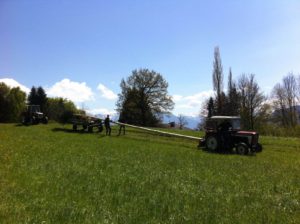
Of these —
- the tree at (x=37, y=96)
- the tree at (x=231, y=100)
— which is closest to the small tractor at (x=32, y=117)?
the tree at (x=231, y=100)

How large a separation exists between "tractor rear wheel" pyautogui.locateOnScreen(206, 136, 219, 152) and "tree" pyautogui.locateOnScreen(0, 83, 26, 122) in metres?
70.5

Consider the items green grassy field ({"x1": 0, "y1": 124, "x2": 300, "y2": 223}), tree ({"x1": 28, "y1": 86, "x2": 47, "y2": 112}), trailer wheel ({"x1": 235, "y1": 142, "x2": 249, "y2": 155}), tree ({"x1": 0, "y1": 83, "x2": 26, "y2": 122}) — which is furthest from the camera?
tree ({"x1": 28, "y1": 86, "x2": 47, "y2": 112})

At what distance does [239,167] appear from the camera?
18.0 meters

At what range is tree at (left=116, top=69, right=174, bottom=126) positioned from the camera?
8231cm

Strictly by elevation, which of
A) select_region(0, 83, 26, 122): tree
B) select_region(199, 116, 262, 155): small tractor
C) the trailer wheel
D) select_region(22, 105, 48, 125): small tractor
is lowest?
the trailer wheel

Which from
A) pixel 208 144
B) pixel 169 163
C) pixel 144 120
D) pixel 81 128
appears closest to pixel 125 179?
pixel 169 163

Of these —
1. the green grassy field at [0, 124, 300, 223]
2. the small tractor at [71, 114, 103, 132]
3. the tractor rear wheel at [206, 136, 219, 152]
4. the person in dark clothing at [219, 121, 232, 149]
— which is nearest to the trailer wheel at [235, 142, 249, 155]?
the person in dark clothing at [219, 121, 232, 149]

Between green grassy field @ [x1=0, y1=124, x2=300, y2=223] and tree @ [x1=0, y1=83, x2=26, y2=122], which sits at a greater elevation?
tree @ [x1=0, y1=83, x2=26, y2=122]

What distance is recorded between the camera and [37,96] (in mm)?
99875

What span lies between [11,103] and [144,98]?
33.1m

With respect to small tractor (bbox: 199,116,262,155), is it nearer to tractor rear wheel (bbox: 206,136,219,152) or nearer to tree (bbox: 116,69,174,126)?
tractor rear wheel (bbox: 206,136,219,152)

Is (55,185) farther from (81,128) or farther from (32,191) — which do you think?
(81,128)

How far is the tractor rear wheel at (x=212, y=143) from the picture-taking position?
2742 centimetres

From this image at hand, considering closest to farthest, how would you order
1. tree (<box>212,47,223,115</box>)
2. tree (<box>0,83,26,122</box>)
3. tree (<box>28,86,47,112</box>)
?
1. tree (<box>212,47,223,115</box>)
2. tree (<box>0,83,26,122</box>)
3. tree (<box>28,86,47,112</box>)
